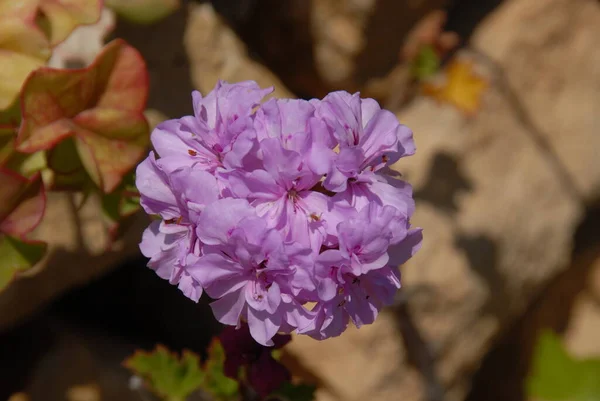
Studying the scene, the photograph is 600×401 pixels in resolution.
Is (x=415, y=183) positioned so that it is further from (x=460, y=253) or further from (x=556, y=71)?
(x=556, y=71)

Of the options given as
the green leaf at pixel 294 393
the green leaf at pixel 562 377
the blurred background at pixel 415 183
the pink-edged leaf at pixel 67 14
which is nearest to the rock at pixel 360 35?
the blurred background at pixel 415 183

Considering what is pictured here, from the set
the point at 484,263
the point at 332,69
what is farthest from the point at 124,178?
the point at 484,263

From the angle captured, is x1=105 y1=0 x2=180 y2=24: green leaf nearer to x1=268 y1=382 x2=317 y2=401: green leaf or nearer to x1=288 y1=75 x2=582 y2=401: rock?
x1=268 y1=382 x2=317 y2=401: green leaf

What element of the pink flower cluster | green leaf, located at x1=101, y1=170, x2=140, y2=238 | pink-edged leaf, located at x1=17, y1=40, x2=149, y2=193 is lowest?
green leaf, located at x1=101, y1=170, x2=140, y2=238

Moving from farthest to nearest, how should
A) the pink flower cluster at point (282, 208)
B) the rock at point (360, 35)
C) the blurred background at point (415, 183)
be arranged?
the rock at point (360, 35) < the blurred background at point (415, 183) < the pink flower cluster at point (282, 208)

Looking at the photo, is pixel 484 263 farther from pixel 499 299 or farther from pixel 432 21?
pixel 432 21

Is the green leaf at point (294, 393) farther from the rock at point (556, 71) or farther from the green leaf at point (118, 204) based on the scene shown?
the rock at point (556, 71)

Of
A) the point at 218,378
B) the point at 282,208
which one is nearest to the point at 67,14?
the point at 282,208

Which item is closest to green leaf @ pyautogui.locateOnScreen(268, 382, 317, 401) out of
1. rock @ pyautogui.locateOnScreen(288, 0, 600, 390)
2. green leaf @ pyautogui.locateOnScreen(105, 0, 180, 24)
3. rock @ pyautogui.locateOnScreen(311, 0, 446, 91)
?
rock @ pyautogui.locateOnScreen(288, 0, 600, 390)
